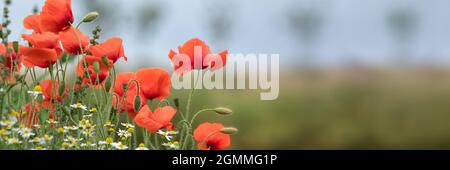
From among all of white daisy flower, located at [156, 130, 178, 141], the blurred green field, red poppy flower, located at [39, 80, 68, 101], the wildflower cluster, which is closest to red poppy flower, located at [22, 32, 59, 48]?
the wildflower cluster

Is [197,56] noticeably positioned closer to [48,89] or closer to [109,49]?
[109,49]

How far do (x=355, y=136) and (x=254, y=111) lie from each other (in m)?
1.43

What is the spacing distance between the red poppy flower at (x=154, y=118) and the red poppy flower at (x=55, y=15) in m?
0.31

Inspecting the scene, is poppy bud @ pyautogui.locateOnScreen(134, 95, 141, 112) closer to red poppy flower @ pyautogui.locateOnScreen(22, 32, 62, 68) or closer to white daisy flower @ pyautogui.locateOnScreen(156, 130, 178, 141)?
white daisy flower @ pyautogui.locateOnScreen(156, 130, 178, 141)

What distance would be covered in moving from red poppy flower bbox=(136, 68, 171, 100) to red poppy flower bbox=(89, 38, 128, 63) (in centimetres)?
7

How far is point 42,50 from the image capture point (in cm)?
149

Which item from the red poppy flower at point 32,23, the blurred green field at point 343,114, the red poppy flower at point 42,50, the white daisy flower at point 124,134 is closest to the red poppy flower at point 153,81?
the white daisy flower at point 124,134

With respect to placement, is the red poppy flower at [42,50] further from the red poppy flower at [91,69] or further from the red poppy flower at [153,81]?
the red poppy flower at [153,81]

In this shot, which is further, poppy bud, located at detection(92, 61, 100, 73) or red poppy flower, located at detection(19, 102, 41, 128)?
red poppy flower, located at detection(19, 102, 41, 128)

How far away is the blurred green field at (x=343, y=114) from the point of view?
729 centimetres

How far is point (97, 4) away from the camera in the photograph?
834 cm

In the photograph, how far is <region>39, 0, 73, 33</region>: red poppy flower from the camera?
5.05 feet
